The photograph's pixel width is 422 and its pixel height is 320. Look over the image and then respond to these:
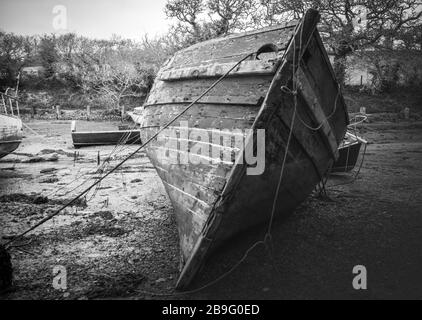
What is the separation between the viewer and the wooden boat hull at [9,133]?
7527 millimetres

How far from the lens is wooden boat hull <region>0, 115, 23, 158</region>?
24.7 feet

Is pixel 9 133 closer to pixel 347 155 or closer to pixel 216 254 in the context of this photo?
pixel 216 254

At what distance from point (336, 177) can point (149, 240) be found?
5314 mm

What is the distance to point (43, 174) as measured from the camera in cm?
745

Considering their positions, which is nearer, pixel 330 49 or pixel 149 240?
pixel 149 240

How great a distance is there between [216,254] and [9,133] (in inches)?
277

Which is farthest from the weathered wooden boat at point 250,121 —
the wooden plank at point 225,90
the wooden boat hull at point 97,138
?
the wooden boat hull at point 97,138

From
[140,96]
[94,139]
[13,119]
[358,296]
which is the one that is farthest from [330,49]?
[358,296]

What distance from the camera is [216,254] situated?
3482mm

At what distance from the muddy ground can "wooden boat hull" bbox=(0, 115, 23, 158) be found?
1.36 m

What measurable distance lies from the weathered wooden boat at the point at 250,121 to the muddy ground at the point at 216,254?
1.43ft

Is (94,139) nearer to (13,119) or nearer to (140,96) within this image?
(13,119)

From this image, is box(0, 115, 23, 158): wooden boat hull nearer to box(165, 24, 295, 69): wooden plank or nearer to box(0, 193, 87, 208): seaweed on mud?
box(0, 193, 87, 208): seaweed on mud

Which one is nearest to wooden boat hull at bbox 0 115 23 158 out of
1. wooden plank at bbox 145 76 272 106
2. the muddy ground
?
the muddy ground
